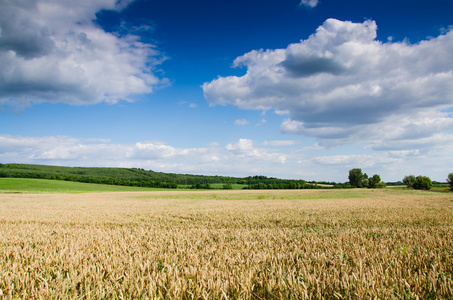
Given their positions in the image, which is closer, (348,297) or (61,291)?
(348,297)

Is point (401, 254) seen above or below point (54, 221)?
above

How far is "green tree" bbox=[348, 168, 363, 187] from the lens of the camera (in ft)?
395

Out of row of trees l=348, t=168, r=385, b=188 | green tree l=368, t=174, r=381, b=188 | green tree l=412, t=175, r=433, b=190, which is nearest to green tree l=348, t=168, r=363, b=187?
row of trees l=348, t=168, r=385, b=188

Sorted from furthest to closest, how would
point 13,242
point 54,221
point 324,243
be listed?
point 54,221 → point 13,242 → point 324,243

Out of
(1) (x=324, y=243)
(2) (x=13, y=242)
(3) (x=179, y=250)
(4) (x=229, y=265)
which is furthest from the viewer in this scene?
(2) (x=13, y=242)

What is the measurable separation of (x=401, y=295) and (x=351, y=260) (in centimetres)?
170

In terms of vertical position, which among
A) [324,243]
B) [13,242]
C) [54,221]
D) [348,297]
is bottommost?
[54,221]

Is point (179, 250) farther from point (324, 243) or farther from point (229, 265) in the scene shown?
point (324, 243)

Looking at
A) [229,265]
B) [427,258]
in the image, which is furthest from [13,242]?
[427,258]

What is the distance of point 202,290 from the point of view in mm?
2623

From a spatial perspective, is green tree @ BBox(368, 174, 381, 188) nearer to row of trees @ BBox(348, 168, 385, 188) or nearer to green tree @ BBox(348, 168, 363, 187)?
row of trees @ BBox(348, 168, 385, 188)

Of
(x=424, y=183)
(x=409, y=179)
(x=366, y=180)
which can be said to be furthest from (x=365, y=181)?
(x=424, y=183)

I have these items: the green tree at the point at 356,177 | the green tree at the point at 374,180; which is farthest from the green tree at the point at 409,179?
the green tree at the point at 356,177

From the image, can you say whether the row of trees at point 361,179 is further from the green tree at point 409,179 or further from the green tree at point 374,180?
the green tree at point 409,179
